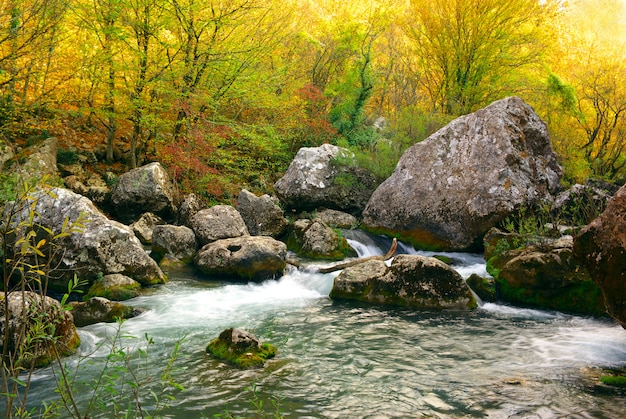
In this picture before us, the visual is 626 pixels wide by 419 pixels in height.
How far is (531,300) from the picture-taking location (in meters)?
8.85

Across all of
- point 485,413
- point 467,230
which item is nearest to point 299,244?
point 467,230

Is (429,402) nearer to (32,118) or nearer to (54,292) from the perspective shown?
(54,292)

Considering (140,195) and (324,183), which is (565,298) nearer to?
(324,183)

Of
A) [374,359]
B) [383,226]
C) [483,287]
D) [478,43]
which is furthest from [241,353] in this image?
[478,43]

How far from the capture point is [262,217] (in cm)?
1403

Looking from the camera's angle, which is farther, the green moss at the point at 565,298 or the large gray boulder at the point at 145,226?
the large gray boulder at the point at 145,226

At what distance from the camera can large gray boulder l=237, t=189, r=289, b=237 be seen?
1398cm

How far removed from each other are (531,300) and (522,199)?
149 inches

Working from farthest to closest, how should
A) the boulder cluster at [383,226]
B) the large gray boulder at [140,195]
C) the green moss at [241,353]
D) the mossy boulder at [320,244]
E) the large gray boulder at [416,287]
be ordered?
the large gray boulder at [140,195] < the mossy boulder at [320,244] < the large gray boulder at [416,287] < the boulder cluster at [383,226] < the green moss at [241,353]

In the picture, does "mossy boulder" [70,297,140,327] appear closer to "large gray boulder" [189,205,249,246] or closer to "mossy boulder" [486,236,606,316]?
"large gray boulder" [189,205,249,246]

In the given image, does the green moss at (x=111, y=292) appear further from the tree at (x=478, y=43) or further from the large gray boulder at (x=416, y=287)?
the tree at (x=478, y=43)

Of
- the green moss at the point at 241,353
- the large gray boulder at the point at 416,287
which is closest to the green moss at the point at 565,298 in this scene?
the large gray boulder at the point at 416,287

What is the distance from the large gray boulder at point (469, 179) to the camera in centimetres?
1206

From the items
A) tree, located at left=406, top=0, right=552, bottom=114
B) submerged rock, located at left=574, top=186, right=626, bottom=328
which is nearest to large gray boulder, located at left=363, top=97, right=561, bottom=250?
tree, located at left=406, top=0, right=552, bottom=114
